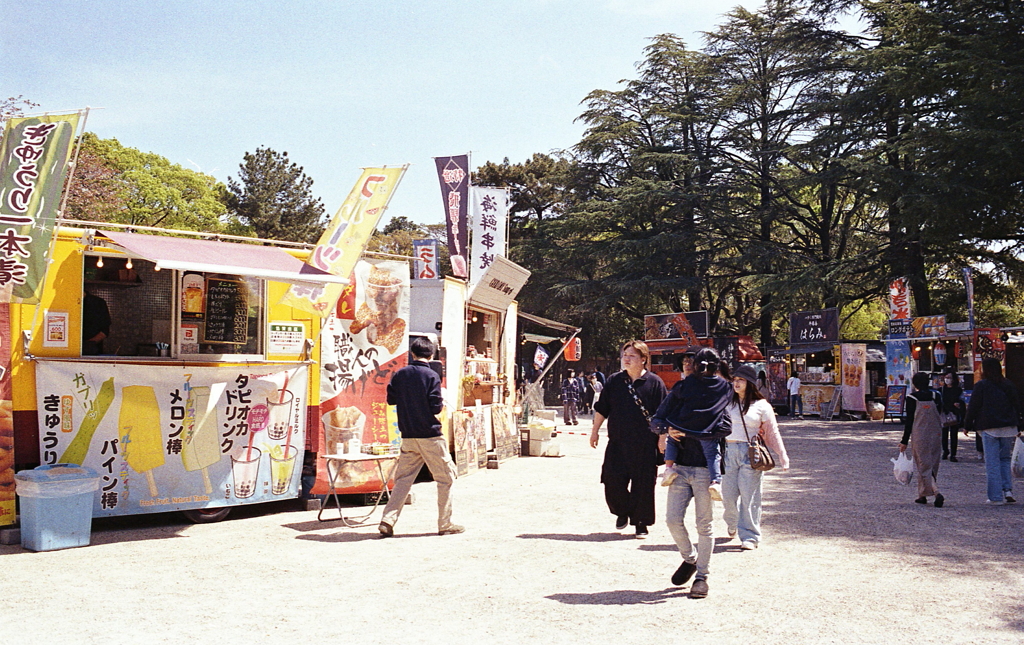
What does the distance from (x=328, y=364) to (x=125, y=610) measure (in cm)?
471

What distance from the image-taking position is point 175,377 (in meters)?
8.69

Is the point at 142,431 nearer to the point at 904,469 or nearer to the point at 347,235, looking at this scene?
the point at 347,235

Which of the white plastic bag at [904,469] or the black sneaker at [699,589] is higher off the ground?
the white plastic bag at [904,469]

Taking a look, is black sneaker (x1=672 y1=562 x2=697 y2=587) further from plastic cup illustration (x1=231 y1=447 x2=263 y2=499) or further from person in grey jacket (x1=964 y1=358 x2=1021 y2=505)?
person in grey jacket (x1=964 y1=358 x2=1021 y2=505)

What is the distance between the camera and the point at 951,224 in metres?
19.9

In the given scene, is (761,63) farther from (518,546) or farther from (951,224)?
(518,546)

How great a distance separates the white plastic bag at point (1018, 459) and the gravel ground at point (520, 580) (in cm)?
58

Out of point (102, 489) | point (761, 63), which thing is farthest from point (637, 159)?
point (102, 489)

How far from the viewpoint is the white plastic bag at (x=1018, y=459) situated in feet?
32.7

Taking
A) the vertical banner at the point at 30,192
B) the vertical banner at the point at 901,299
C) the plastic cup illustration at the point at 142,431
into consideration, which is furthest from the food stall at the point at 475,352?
the vertical banner at the point at 901,299

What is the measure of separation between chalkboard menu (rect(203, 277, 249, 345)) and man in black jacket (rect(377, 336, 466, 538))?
7.69 ft

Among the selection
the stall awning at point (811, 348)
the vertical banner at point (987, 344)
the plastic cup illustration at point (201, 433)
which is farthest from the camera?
the stall awning at point (811, 348)

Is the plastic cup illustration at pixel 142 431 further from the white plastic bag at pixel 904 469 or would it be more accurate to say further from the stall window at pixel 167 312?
the white plastic bag at pixel 904 469

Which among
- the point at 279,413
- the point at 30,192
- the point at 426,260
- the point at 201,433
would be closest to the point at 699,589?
the point at 279,413
